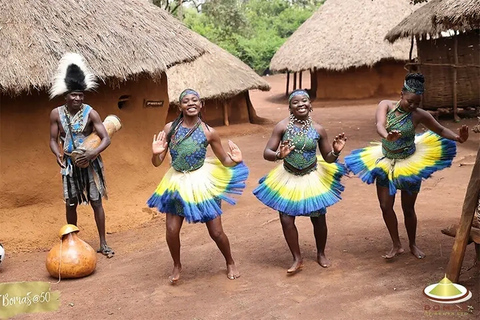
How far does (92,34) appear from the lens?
20.7ft

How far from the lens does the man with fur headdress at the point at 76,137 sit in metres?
5.29

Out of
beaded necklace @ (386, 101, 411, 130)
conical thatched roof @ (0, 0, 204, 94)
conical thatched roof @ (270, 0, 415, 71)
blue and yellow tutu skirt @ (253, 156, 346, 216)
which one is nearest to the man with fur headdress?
conical thatched roof @ (0, 0, 204, 94)

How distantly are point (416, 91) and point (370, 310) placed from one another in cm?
182

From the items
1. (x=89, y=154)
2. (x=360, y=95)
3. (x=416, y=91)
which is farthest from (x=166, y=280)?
(x=360, y=95)

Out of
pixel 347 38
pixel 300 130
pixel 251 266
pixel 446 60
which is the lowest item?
pixel 251 266

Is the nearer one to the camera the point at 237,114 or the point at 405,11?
the point at 237,114

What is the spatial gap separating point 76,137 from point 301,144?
6.93ft

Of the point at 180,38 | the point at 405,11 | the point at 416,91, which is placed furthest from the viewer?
the point at 405,11

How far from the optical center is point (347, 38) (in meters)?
18.3

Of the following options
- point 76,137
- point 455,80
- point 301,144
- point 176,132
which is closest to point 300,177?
point 301,144

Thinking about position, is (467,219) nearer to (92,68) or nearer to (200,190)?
(200,190)

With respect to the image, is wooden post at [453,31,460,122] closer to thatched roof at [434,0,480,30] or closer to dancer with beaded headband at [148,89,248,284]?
thatched roof at [434,0,480,30]

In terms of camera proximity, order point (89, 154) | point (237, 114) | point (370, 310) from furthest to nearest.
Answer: point (237, 114) → point (89, 154) → point (370, 310)

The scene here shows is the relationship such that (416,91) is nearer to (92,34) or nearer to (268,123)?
(92,34)
